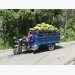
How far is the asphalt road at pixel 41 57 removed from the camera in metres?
5.70

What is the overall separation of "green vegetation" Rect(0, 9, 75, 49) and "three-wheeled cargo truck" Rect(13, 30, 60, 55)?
0.79 ft

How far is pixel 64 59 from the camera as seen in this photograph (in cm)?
601

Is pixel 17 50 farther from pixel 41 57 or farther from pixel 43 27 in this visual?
pixel 43 27

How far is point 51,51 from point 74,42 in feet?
3.60

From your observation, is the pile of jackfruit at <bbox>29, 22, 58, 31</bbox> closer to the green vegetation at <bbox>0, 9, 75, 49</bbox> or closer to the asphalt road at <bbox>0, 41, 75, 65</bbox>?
the green vegetation at <bbox>0, 9, 75, 49</bbox>

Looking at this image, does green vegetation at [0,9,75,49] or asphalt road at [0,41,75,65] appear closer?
asphalt road at [0,41,75,65]

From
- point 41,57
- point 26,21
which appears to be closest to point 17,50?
point 41,57

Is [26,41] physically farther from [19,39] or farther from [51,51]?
[51,51]

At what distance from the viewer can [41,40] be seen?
21.3 ft

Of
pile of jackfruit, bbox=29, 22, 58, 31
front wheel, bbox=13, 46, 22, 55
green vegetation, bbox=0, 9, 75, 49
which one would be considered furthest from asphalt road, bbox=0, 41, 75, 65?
pile of jackfruit, bbox=29, 22, 58, 31

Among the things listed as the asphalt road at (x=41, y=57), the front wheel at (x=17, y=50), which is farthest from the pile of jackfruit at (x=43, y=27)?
the front wheel at (x=17, y=50)

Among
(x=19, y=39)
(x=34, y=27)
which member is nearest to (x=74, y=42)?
(x=34, y=27)

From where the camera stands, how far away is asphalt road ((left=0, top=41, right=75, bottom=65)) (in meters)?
5.70
